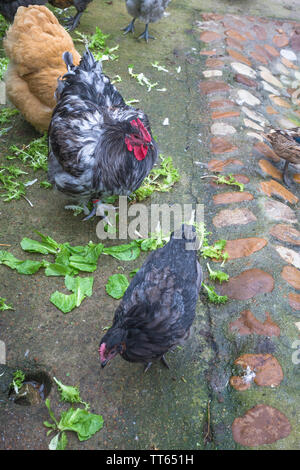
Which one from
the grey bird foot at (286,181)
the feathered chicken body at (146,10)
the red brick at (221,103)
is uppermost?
the feathered chicken body at (146,10)

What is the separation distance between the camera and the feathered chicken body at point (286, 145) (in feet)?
14.0

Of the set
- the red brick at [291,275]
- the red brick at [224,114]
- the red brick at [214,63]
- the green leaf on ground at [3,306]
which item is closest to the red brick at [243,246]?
the red brick at [291,275]

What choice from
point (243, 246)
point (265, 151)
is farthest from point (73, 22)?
point (243, 246)

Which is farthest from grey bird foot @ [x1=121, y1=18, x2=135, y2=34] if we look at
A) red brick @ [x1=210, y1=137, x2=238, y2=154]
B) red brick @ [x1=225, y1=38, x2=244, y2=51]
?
red brick @ [x1=210, y1=137, x2=238, y2=154]

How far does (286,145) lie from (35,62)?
2864 millimetres

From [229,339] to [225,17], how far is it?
652cm

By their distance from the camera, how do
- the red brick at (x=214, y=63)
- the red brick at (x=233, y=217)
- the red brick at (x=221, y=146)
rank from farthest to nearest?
the red brick at (x=214, y=63)
the red brick at (x=221, y=146)
the red brick at (x=233, y=217)

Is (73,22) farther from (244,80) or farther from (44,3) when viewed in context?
(244,80)

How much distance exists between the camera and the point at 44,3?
217 inches

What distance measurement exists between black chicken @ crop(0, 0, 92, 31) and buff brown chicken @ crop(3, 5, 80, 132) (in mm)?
1134

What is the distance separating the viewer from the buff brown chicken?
4.09 meters

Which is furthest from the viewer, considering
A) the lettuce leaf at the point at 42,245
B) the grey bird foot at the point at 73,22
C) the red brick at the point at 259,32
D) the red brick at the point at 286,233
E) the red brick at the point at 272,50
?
the red brick at the point at 259,32

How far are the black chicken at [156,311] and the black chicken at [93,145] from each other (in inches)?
35.2

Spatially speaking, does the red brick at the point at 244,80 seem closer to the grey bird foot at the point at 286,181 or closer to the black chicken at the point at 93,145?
the grey bird foot at the point at 286,181
